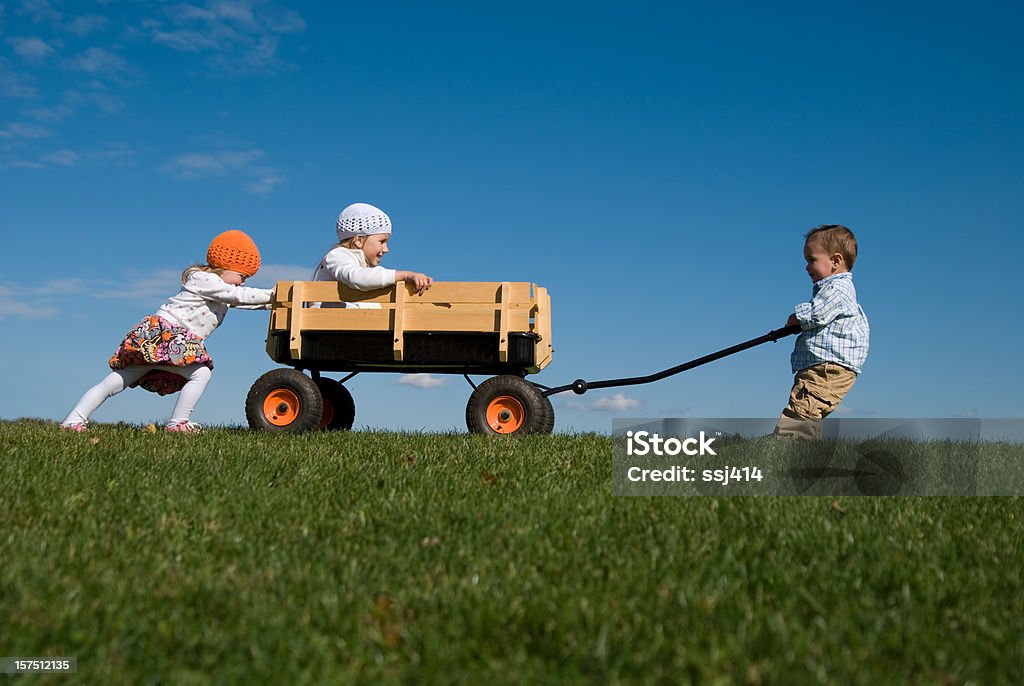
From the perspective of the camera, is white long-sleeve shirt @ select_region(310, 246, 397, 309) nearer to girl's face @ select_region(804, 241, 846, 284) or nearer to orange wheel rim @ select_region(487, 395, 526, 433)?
orange wheel rim @ select_region(487, 395, 526, 433)

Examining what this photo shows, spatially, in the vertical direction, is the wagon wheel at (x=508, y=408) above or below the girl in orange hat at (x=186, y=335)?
below

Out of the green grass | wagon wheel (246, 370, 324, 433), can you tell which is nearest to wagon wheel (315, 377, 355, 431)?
wagon wheel (246, 370, 324, 433)

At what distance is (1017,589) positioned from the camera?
12.3ft

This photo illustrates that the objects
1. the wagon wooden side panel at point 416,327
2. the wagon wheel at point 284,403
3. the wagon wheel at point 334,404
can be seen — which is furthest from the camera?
the wagon wheel at point 334,404

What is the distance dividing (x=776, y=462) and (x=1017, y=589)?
2.76m

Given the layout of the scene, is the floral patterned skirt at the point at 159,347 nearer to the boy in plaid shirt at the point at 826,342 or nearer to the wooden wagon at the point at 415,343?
the wooden wagon at the point at 415,343

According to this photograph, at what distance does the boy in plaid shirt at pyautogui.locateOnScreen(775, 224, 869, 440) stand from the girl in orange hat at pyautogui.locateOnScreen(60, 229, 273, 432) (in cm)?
518

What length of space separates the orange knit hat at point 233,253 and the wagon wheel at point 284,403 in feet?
4.84

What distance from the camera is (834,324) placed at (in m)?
7.82

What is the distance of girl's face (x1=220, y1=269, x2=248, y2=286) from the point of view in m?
9.47

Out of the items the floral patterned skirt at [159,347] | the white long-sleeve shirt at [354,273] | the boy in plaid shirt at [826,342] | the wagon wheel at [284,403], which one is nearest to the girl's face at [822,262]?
the boy in plaid shirt at [826,342]

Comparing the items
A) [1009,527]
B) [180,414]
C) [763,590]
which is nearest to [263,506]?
[763,590]

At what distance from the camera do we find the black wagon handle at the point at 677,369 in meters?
7.95

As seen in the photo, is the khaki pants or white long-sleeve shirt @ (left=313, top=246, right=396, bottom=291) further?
white long-sleeve shirt @ (left=313, top=246, right=396, bottom=291)
